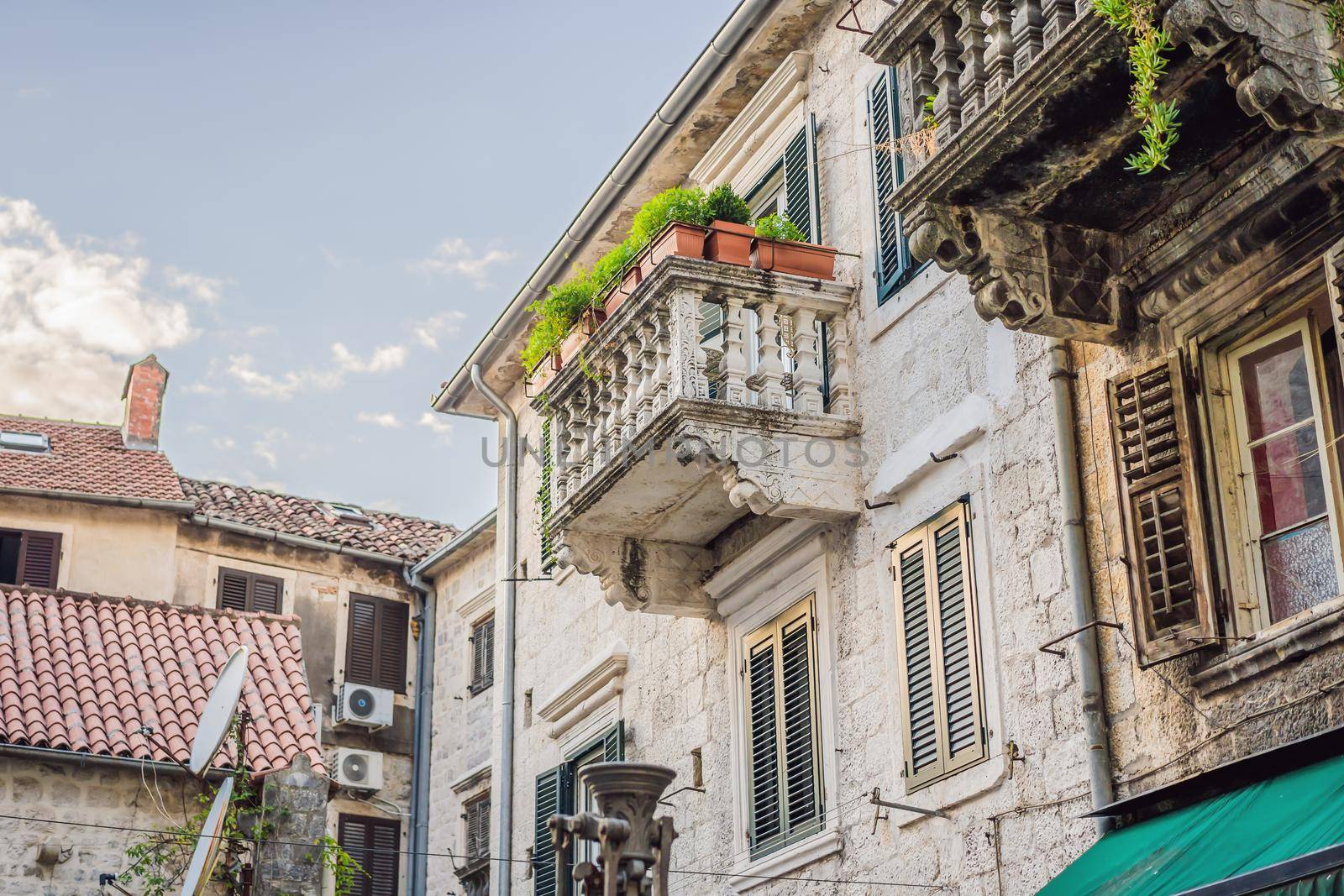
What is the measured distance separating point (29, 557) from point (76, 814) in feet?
27.0

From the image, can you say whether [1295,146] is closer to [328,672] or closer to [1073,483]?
[1073,483]

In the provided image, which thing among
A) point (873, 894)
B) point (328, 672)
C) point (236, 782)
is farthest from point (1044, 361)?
point (328, 672)

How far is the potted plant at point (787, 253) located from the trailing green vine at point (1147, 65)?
163 inches

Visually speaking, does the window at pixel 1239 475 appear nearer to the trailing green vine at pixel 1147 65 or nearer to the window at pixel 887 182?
the trailing green vine at pixel 1147 65

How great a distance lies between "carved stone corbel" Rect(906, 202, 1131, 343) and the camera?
8.95m

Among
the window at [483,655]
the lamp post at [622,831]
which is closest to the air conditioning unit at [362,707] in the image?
the window at [483,655]

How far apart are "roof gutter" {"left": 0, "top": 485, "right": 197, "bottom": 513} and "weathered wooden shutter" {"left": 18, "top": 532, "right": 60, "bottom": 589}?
0.48 meters

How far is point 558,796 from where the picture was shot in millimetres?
15148

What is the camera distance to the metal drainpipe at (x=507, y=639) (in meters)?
16.2

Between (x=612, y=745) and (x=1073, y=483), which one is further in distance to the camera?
(x=612, y=745)

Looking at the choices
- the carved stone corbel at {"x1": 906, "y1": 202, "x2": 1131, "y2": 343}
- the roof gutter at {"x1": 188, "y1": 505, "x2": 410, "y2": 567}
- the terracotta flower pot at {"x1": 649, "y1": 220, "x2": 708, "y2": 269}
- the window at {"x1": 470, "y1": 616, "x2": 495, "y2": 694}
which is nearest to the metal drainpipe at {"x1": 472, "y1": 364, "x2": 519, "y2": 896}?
the window at {"x1": 470, "y1": 616, "x2": 495, "y2": 694}

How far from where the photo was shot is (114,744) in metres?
15.2

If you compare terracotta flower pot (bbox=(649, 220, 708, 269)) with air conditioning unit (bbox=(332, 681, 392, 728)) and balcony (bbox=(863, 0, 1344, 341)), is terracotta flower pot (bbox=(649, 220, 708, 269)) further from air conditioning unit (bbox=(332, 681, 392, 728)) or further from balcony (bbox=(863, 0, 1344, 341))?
air conditioning unit (bbox=(332, 681, 392, 728))

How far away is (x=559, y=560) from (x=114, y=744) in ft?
15.4
